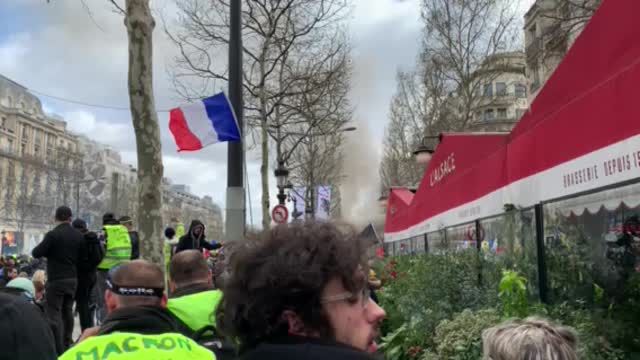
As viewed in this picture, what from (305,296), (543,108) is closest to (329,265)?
(305,296)

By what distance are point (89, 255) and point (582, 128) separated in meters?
6.59

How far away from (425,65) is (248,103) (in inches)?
344

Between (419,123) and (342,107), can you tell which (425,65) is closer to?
(342,107)

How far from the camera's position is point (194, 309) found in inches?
138

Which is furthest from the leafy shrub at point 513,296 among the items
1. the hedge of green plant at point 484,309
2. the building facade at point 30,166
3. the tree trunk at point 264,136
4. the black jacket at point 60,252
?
the building facade at point 30,166

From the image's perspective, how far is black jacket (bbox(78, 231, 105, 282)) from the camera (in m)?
8.18

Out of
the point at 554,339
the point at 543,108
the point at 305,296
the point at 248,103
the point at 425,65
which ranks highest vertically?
the point at 425,65

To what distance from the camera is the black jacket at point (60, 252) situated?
25.1 ft

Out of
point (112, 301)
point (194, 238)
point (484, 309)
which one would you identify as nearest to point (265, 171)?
point (194, 238)

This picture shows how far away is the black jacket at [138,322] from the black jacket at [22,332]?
555 mm

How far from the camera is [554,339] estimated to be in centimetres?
216

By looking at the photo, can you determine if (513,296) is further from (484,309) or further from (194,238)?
(194,238)

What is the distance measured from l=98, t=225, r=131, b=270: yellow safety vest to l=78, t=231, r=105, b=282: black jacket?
518 millimetres

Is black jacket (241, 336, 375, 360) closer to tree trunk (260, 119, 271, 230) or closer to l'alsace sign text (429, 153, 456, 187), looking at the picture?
l'alsace sign text (429, 153, 456, 187)
